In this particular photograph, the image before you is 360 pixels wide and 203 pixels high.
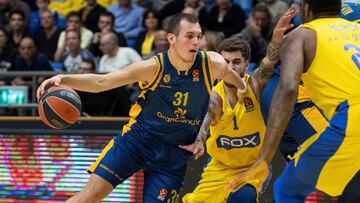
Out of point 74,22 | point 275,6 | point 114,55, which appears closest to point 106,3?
point 74,22

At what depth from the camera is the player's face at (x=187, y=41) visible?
6.52 m

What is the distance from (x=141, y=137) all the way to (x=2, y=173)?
114 inches

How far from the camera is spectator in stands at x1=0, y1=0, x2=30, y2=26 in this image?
43.2 feet

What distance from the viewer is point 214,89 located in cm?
709

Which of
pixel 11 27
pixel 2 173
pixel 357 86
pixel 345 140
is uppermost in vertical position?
pixel 357 86

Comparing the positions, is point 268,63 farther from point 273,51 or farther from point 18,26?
point 18,26

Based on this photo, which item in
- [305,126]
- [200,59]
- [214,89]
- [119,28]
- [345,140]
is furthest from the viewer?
[119,28]

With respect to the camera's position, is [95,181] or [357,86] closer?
[357,86]

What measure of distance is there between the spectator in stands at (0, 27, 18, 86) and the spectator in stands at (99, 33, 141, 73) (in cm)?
162

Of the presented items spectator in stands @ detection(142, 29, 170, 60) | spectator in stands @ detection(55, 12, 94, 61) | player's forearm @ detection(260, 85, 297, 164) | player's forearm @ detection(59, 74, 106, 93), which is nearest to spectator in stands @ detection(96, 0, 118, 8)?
spectator in stands @ detection(55, 12, 94, 61)

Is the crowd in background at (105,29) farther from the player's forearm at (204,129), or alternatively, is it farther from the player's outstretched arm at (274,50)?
the player's outstretched arm at (274,50)

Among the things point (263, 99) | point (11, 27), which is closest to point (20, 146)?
point (263, 99)

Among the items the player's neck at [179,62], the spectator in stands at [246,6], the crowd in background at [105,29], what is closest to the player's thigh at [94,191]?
the player's neck at [179,62]

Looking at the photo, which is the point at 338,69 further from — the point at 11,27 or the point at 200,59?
the point at 11,27
